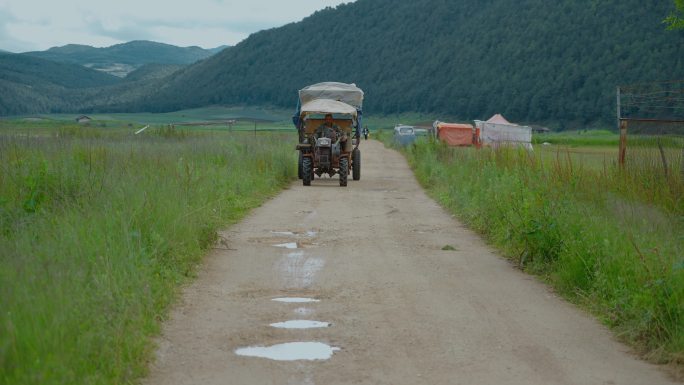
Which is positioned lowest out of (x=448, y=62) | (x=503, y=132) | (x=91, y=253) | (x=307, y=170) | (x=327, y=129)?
(x=307, y=170)

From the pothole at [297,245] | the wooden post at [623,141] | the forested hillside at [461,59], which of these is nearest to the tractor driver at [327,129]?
the wooden post at [623,141]

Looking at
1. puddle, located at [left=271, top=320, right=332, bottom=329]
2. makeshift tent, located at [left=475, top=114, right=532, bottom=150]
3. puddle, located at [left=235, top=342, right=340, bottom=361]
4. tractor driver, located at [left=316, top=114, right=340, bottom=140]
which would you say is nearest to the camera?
Result: puddle, located at [left=235, top=342, right=340, bottom=361]

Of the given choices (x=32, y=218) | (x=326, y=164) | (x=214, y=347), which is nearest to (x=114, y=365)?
(x=214, y=347)

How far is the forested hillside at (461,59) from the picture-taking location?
111750 millimetres

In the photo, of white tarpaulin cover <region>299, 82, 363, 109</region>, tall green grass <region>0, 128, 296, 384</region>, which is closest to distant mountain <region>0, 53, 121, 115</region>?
white tarpaulin cover <region>299, 82, 363, 109</region>

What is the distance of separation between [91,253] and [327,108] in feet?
61.5

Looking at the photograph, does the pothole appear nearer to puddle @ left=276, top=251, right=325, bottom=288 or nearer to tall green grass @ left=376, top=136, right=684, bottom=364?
puddle @ left=276, top=251, right=325, bottom=288

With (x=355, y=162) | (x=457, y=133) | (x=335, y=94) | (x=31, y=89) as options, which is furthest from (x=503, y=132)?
(x=31, y=89)

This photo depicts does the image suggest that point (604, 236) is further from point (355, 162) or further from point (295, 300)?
point (355, 162)

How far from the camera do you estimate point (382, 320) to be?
8.17 m

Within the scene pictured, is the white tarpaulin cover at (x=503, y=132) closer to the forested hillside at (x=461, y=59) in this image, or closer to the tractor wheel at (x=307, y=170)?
the tractor wheel at (x=307, y=170)

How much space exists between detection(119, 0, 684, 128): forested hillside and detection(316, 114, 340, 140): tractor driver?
254 feet

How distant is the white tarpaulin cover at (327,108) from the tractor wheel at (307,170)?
60.5 inches

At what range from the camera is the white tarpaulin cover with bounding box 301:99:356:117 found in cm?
2642
